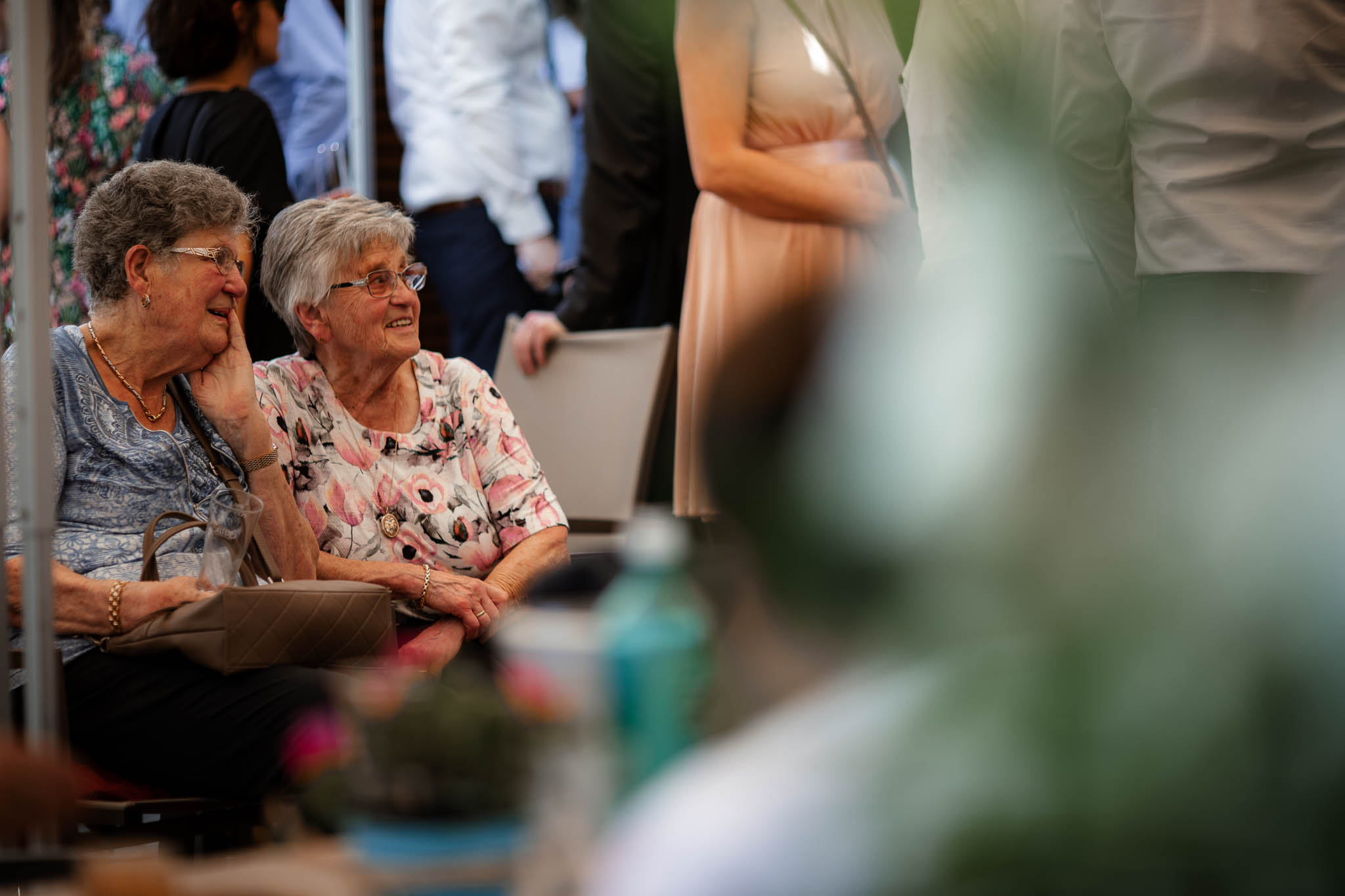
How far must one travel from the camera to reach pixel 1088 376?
434 mm

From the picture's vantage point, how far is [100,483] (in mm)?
2232

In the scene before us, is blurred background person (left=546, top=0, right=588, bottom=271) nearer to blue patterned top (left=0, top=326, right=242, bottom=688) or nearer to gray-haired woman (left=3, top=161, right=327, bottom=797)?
gray-haired woman (left=3, top=161, right=327, bottom=797)

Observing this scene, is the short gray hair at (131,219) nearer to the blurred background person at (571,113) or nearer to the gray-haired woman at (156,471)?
the gray-haired woman at (156,471)

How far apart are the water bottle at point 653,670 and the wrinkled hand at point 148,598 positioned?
1.34 metres

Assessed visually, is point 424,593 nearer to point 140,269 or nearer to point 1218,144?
point 140,269

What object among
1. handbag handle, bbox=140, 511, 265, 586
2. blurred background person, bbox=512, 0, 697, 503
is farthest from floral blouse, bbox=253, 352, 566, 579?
blurred background person, bbox=512, 0, 697, 503

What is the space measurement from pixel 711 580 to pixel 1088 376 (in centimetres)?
52

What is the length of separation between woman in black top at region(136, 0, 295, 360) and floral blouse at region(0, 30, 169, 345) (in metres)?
0.26

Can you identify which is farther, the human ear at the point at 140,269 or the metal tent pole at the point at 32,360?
the human ear at the point at 140,269

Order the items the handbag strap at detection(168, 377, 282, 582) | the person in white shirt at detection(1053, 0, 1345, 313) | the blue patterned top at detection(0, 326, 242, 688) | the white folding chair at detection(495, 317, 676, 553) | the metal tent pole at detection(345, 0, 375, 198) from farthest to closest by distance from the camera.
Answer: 1. the metal tent pole at detection(345, 0, 375, 198)
2. the white folding chair at detection(495, 317, 676, 553)
3. the handbag strap at detection(168, 377, 282, 582)
4. the blue patterned top at detection(0, 326, 242, 688)
5. the person in white shirt at detection(1053, 0, 1345, 313)

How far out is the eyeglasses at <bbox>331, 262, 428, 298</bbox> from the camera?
8.95 feet

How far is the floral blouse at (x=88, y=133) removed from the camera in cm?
362

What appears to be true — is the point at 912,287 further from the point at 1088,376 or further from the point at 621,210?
the point at 621,210

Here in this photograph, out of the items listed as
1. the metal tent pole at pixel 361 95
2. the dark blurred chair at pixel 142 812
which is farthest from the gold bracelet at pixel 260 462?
the metal tent pole at pixel 361 95
